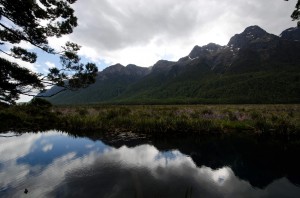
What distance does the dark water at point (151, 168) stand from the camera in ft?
26.3

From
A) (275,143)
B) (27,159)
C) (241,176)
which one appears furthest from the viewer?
(275,143)

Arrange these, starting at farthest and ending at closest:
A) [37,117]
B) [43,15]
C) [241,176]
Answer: [43,15]
[241,176]
[37,117]

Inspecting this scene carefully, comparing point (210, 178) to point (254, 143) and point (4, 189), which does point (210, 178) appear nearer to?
point (254, 143)

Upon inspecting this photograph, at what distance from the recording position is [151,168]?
1043cm

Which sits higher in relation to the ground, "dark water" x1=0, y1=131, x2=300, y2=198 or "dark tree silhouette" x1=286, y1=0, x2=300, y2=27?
"dark tree silhouette" x1=286, y1=0, x2=300, y2=27

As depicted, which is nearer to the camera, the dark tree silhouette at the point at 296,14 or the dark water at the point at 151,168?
the dark water at the point at 151,168

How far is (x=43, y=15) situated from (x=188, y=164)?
10.4 meters

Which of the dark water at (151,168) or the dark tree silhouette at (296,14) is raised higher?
the dark tree silhouette at (296,14)

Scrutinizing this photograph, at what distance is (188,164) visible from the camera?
1091cm

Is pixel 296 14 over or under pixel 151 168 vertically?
over

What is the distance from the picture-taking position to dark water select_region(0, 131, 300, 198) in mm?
8008

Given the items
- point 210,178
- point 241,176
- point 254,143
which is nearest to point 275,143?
point 254,143

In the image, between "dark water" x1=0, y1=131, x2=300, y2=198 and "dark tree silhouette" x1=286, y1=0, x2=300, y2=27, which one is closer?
"dark water" x1=0, y1=131, x2=300, y2=198

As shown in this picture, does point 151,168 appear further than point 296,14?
No
